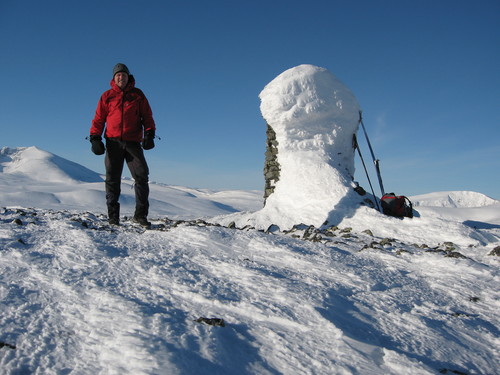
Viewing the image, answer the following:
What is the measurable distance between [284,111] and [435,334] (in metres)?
6.41

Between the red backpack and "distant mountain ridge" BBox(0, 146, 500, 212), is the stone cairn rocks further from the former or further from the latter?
"distant mountain ridge" BBox(0, 146, 500, 212)

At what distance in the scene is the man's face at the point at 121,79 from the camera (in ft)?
14.5

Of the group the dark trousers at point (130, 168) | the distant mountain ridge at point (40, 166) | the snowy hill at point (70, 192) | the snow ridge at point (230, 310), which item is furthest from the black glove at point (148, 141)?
the distant mountain ridge at point (40, 166)

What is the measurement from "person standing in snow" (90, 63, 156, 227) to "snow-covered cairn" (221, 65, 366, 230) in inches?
105

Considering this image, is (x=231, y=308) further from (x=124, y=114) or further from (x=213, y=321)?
(x=124, y=114)

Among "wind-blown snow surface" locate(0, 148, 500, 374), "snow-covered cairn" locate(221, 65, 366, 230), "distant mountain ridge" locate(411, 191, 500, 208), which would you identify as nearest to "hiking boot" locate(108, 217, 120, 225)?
"wind-blown snow surface" locate(0, 148, 500, 374)

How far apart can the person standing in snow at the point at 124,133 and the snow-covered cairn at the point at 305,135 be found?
268cm

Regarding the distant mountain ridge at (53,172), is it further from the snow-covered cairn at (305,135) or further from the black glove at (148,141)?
the black glove at (148,141)

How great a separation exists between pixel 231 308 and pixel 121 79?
3.78 metres

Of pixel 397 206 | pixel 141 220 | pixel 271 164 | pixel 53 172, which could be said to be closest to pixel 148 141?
pixel 141 220

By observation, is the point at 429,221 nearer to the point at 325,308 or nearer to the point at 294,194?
the point at 294,194

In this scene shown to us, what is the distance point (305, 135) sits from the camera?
24.9 feet

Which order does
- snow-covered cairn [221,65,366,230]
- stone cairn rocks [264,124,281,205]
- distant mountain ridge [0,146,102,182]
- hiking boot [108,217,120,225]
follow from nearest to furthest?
hiking boot [108,217,120,225] < snow-covered cairn [221,65,366,230] < stone cairn rocks [264,124,281,205] < distant mountain ridge [0,146,102,182]

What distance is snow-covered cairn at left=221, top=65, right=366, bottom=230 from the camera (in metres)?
6.92
